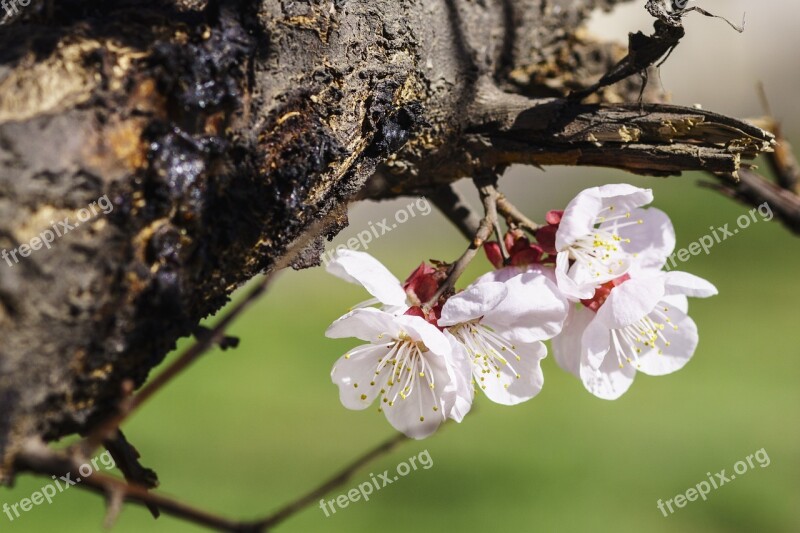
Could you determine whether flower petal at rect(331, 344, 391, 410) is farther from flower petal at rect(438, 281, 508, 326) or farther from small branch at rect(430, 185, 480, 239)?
small branch at rect(430, 185, 480, 239)

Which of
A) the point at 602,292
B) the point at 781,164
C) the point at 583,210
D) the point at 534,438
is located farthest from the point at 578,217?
the point at 534,438

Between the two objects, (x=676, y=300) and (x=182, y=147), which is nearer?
(x=182, y=147)

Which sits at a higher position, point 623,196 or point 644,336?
point 623,196

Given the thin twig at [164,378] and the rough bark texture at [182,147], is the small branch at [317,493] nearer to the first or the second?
the thin twig at [164,378]

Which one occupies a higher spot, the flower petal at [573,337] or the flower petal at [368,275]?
the flower petal at [368,275]

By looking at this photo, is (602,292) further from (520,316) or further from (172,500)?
(172,500)

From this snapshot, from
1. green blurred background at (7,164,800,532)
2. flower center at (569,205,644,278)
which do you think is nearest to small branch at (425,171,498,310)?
flower center at (569,205,644,278)

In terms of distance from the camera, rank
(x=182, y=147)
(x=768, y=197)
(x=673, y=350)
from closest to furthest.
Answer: (x=182, y=147)
(x=673, y=350)
(x=768, y=197)

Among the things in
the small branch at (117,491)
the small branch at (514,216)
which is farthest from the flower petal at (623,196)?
the small branch at (117,491)
